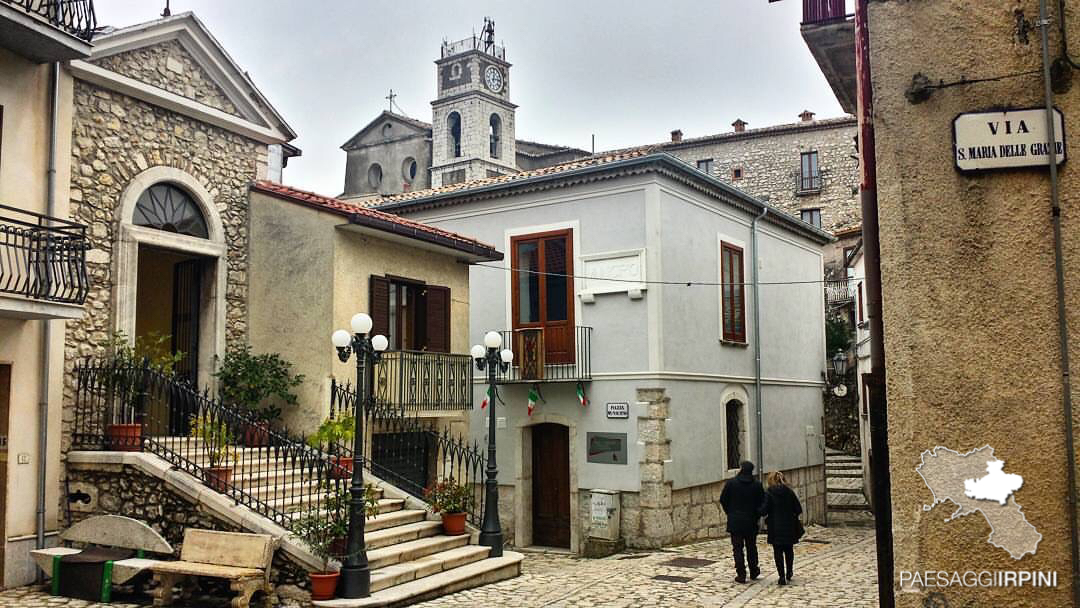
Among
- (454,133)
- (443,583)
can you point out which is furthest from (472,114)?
(443,583)

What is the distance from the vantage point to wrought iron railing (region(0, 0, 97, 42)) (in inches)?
437

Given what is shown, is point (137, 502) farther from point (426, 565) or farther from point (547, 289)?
point (547, 289)

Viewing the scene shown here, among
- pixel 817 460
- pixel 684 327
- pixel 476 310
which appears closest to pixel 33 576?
pixel 476 310

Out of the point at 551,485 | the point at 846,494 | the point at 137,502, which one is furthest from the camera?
the point at 846,494

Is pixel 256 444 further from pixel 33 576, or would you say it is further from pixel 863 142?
pixel 863 142

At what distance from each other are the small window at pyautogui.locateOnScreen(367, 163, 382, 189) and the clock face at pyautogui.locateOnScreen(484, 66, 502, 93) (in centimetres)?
709

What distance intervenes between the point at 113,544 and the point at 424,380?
217 inches

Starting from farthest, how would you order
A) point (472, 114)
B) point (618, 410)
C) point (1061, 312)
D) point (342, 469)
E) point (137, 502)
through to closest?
point (472, 114) → point (618, 410) → point (342, 469) → point (137, 502) → point (1061, 312)

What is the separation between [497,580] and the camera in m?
12.6

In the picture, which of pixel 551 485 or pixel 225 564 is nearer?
pixel 225 564

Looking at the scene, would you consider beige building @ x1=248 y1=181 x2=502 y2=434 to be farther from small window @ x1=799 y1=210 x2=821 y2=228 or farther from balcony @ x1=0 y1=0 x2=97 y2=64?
small window @ x1=799 y1=210 x2=821 y2=228

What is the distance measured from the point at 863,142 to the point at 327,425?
8287 millimetres

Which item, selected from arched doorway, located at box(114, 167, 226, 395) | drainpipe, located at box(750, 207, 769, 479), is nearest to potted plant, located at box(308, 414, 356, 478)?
arched doorway, located at box(114, 167, 226, 395)

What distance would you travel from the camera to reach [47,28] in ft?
35.5
